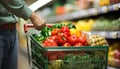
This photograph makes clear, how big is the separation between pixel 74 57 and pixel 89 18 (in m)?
2.91

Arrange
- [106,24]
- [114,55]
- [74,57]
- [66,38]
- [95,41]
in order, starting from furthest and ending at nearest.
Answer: [106,24], [114,55], [66,38], [95,41], [74,57]

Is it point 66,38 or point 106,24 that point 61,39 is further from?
point 106,24

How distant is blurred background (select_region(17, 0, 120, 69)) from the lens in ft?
12.1

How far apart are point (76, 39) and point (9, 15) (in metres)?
0.51

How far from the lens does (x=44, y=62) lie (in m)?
2.06

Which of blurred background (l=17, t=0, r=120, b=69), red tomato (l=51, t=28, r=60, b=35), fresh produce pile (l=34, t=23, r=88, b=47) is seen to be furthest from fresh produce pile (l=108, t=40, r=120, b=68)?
red tomato (l=51, t=28, r=60, b=35)

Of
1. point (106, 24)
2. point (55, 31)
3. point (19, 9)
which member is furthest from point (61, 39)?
point (106, 24)

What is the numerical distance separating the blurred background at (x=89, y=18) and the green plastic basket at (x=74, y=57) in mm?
1542

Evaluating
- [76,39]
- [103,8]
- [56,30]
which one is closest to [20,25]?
[103,8]

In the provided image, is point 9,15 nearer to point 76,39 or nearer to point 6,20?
point 6,20

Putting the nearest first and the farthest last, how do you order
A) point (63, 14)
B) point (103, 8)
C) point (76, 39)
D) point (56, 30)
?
point (76, 39)
point (56, 30)
point (103, 8)
point (63, 14)

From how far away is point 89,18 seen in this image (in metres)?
4.95

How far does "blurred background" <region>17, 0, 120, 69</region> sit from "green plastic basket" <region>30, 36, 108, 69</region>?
1542mm

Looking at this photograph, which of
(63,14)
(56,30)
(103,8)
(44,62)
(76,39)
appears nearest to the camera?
(44,62)
